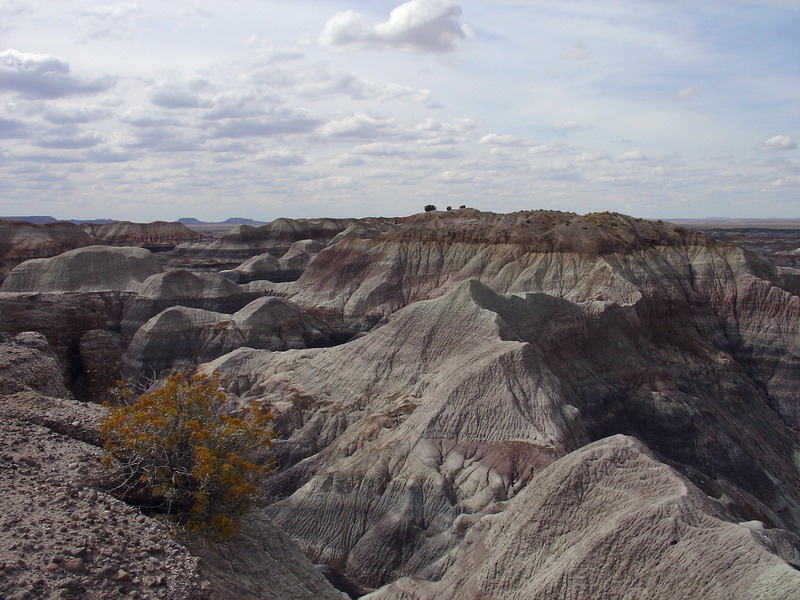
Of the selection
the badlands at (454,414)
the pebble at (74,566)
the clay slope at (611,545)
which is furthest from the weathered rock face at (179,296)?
the pebble at (74,566)

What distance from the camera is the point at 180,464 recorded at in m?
11.4

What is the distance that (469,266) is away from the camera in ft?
176

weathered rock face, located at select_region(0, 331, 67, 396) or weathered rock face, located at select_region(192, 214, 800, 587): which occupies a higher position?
weathered rock face, located at select_region(0, 331, 67, 396)

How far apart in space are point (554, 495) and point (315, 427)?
49.9 ft

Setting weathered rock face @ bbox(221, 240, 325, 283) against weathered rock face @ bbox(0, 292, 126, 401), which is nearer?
weathered rock face @ bbox(0, 292, 126, 401)

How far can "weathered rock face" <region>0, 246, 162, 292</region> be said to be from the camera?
63.2 m

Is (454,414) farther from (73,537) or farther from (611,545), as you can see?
(73,537)

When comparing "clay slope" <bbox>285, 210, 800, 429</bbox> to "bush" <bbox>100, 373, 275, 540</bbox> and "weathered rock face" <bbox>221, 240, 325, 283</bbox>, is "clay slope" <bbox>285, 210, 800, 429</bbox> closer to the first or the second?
"weathered rock face" <bbox>221, 240, 325, 283</bbox>

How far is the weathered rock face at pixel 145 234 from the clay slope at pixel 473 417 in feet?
325

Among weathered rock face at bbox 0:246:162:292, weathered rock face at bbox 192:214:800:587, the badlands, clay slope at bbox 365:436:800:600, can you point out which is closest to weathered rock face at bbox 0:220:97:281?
weathered rock face at bbox 0:246:162:292

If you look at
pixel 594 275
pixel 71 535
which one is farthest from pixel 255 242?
pixel 71 535

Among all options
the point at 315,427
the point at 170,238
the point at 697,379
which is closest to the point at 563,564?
the point at 315,427

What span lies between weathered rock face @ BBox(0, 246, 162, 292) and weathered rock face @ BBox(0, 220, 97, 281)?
44.2 ft

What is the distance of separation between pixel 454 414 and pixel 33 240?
73.9m
